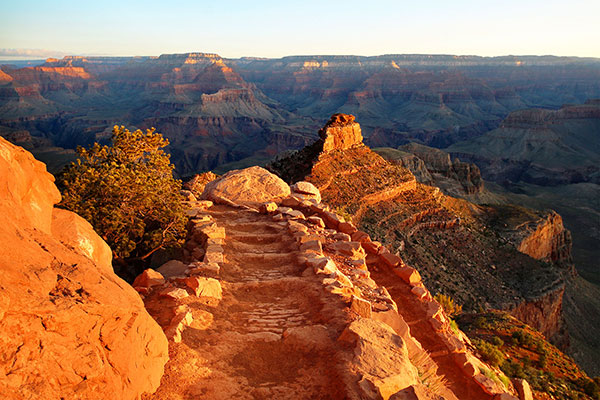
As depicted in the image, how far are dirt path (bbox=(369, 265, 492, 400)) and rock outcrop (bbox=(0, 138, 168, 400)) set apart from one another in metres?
6.95

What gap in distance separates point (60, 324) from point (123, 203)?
817cm

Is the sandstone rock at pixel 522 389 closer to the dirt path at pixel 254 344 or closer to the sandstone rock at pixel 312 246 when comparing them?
the dirt path at pixel 254 344

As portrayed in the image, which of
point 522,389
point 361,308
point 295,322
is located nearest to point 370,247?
point 522,389

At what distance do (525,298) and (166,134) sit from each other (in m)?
182

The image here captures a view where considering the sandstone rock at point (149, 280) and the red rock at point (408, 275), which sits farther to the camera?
the red rock at point (408, 275)

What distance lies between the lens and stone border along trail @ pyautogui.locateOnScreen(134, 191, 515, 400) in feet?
23.6

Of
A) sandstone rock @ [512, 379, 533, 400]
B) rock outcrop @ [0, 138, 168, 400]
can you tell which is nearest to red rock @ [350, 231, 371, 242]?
sandstone rock @ [512, 379, 533, 400]

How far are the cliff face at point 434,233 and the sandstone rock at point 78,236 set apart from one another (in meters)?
22.0

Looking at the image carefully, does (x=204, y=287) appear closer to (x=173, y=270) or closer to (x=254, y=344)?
(x=254, y=344)

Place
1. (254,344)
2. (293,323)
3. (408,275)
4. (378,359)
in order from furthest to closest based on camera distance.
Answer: (408,275), (293,323), (254,344), (378,359)

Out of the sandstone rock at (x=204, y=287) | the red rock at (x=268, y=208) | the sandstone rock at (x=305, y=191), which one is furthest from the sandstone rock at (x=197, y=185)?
the sandstone rock at (x=204, y=287)

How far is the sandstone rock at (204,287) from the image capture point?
9.90 meters

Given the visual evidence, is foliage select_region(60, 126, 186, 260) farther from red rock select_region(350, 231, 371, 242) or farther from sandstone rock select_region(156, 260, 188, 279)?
red rock select_region(350, 231, 371, 242)

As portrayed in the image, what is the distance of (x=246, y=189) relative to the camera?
20625 millimetres
